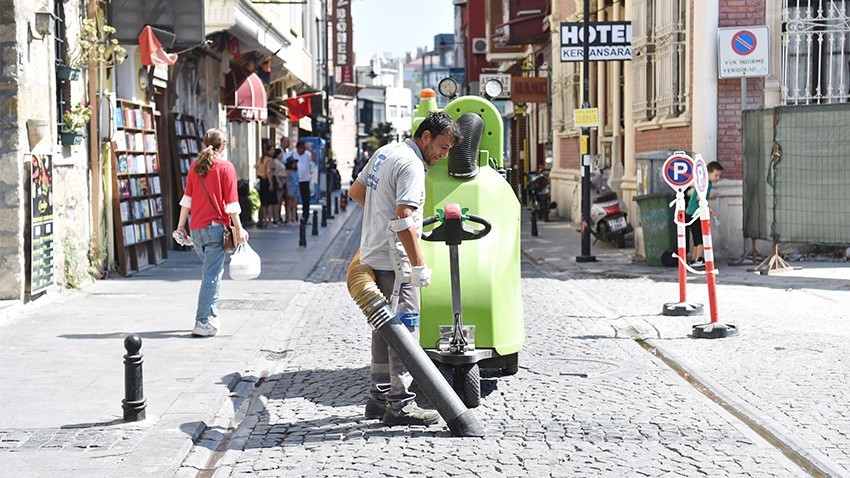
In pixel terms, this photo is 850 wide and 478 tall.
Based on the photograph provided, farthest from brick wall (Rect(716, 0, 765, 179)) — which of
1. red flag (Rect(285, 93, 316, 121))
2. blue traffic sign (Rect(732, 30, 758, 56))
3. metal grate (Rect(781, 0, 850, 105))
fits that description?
red flag (Rect(285, 93, 316, 121))

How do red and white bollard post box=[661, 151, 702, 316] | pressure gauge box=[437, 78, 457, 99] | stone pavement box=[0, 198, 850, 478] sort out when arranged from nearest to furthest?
1. stone pavement box=[0, 198, 850, 478]
2. red and white bollard post box=[661, 151, 702, 316]
3. pressure gauge box=[437, 78, 457, 99]

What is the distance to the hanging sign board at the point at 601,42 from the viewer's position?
19.1m

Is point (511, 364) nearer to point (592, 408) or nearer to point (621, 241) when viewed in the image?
point (592, 408)

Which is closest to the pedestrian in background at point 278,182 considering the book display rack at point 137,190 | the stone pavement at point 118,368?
the book display rack at point 137,190

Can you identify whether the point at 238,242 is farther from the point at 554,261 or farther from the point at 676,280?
the point at 554,261

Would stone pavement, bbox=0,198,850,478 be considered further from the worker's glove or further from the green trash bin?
the green trash bin

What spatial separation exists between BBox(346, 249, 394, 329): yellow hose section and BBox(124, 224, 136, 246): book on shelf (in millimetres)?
9528

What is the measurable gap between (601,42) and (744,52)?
Answer: 2454 millimetres

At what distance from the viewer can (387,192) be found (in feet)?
23.1

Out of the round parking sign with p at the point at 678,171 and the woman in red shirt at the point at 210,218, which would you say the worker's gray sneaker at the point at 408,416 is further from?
the round parking sign with p at the point at 678,171

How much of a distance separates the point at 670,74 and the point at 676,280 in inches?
199

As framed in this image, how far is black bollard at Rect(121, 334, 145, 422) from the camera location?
7055 mm

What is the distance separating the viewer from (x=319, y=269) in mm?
18000

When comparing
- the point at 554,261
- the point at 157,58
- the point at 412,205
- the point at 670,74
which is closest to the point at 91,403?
the point at 412,205
